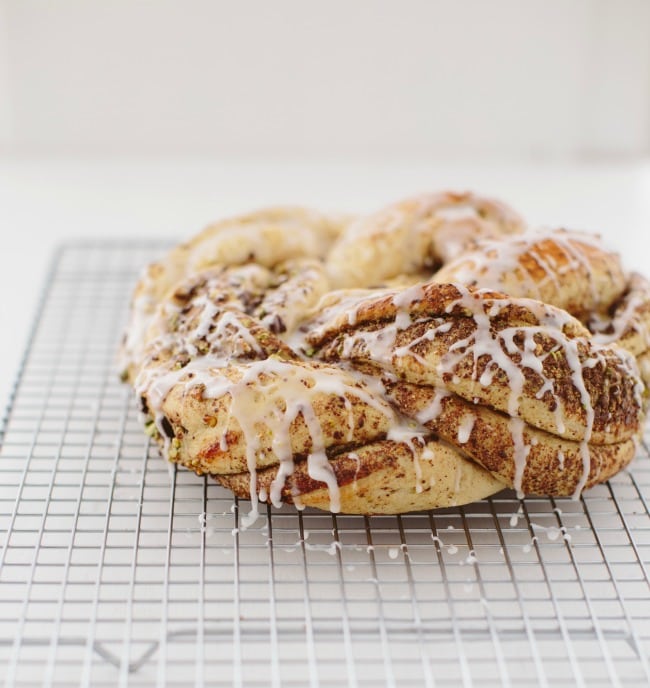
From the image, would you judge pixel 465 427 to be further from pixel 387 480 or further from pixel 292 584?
pixel 292 584

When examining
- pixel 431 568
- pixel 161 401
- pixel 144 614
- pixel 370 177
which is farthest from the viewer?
pixel 370 177

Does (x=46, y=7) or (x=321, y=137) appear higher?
(x=46, y=7)

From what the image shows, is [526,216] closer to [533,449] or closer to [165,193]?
[165,193]

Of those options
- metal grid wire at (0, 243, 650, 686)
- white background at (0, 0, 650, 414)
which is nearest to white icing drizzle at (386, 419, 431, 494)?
metal grid wire at (0, 243, 650, 686)

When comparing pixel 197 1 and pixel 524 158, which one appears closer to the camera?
pixel 197 1

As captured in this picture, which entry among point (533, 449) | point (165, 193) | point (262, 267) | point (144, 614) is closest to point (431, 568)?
point (533, 449)

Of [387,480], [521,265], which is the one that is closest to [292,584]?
[387,480]
